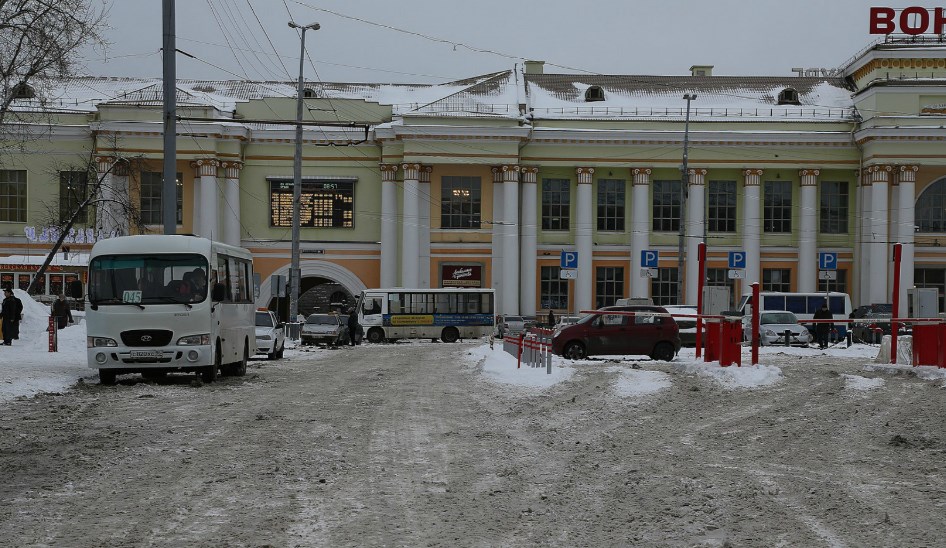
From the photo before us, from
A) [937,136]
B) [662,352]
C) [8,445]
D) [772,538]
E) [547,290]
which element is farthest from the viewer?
[547,290]

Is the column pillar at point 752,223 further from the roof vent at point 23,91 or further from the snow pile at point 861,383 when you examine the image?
the snow pile at point 861,383

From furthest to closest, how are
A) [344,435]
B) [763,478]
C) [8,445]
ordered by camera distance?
[344,435], [8,445], [763,478]

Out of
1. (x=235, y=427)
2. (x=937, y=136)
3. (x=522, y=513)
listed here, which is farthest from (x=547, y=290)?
(x=522, y=513)

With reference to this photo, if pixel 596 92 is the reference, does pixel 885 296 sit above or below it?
below

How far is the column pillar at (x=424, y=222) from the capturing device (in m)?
61.3

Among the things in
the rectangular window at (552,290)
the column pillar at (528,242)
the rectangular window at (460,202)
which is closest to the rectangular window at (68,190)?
the rectangular window at (460,202)

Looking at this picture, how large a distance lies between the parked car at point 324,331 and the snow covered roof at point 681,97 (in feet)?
65.9

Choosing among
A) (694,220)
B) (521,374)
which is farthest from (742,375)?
(694,220)

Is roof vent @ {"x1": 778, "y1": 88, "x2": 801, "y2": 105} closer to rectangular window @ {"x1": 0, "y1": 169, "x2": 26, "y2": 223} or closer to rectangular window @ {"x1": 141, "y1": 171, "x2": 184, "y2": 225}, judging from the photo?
rectangular window @ {"x1": 141, "y1": 171, "x2": 184, "y2": 225}

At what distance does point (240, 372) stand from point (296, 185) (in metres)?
20.2

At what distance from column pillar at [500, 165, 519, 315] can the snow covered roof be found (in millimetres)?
4330

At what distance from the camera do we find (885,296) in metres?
59.7

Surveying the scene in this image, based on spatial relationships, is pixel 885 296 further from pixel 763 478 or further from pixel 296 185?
pixel 763 478

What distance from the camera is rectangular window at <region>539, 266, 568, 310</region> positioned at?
6300cm
